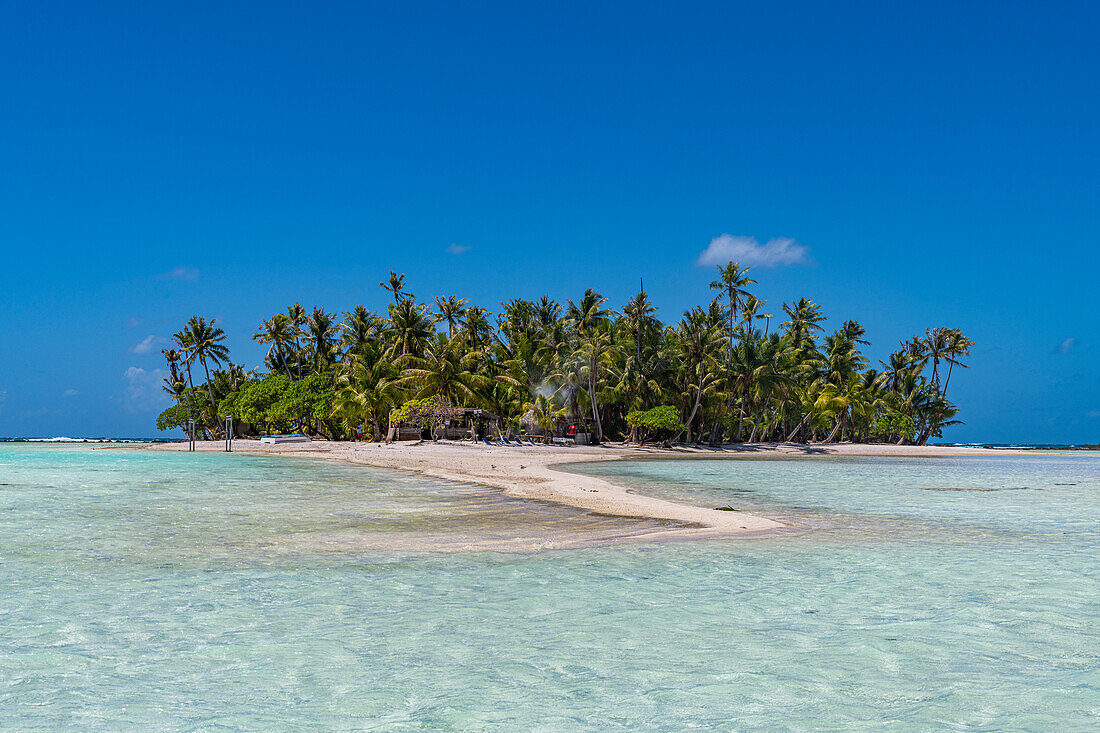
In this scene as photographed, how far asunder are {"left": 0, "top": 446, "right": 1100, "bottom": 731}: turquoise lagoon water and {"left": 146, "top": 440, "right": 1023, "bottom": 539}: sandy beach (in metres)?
1.40

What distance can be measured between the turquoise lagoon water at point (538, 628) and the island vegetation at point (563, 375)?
3812 cm

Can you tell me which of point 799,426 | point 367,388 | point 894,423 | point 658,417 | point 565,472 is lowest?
point 565,472

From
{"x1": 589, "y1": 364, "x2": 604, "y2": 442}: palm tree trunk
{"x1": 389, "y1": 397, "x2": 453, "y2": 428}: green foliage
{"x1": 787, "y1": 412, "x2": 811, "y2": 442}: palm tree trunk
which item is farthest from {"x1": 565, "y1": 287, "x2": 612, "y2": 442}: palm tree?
{"x1": 787, "y1": 412, "x2": 811, "y2": 442}: palm tree trunk

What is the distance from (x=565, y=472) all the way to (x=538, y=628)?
21.6 metres

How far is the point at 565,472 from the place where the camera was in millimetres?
28047

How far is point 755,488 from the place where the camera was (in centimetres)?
2269

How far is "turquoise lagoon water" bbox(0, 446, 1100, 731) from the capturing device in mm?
4688

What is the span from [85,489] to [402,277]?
3983 centimetres

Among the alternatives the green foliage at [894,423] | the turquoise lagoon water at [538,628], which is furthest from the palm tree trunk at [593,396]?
the turquoise lagoon water at [538,628]

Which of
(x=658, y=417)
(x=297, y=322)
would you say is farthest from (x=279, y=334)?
(x=658, y=417)

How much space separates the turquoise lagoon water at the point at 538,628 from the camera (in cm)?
469

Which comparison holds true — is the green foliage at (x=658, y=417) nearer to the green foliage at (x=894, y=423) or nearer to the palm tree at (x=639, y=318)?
the palm tree at (x=639, y=318)

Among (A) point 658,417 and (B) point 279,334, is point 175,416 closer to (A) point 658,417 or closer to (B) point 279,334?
(B) point 279,334

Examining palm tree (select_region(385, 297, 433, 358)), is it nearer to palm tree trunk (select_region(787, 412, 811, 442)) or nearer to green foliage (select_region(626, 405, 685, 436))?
green foliage (select_region(626, 405, 685, 436))
